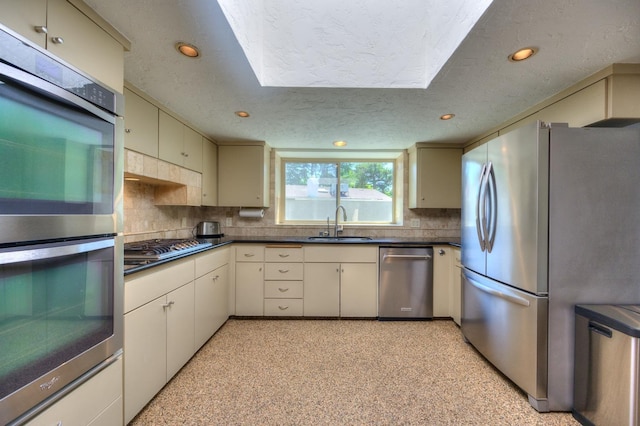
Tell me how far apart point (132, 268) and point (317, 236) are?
2.36 metres

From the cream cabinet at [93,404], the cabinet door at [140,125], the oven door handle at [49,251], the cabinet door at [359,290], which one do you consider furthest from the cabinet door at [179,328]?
the cabinet door at [359,290]

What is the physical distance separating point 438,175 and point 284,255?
2148 mm

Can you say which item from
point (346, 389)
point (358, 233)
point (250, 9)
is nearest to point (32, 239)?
point (250, 9)

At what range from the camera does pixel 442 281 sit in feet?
9.63

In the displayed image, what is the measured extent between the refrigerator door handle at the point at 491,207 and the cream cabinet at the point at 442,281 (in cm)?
102

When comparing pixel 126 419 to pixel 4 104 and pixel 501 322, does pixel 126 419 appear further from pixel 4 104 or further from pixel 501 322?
pixel 501 322

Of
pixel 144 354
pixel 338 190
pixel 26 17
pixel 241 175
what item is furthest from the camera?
pixel 338 190

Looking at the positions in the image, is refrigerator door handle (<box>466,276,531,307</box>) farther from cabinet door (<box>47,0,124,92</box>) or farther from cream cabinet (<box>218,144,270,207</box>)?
cabinet door (<box>47,0,124,92</box>)

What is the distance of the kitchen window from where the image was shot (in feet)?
12.5

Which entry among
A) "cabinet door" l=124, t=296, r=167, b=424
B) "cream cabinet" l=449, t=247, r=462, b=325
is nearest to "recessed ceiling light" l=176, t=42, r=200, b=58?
"cabinet door" l=124, t=296, r=167, b=424

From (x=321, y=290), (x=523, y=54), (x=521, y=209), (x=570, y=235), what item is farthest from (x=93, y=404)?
(x=523, y=54)

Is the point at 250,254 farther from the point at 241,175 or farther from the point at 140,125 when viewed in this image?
the point at 140,125

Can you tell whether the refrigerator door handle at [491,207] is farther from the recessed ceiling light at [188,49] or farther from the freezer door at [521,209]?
the recessed ceiling light at [188,49]

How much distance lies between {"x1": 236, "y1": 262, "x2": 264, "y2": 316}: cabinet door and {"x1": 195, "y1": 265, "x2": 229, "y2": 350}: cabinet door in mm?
140
